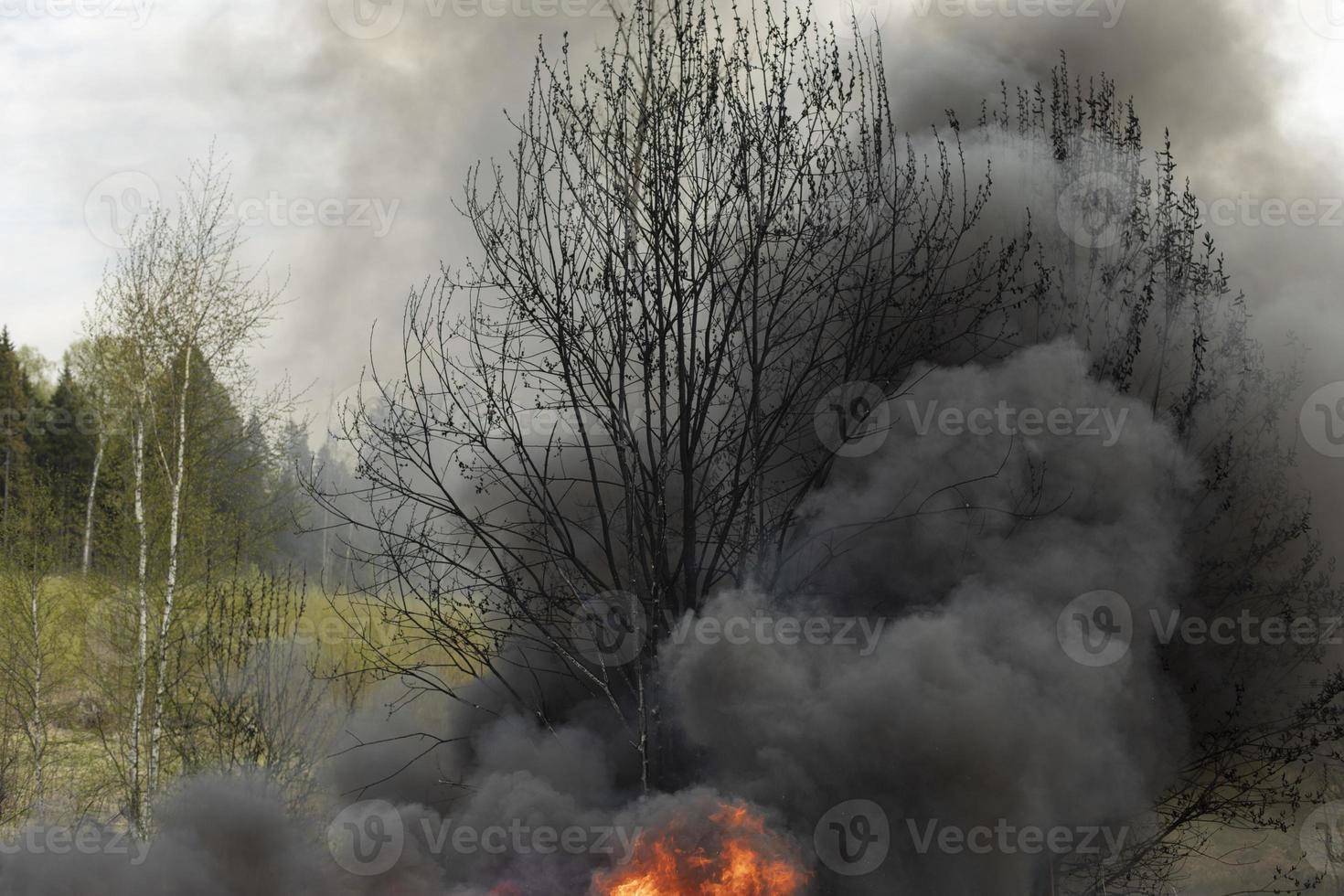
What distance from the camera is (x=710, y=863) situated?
9.04 meters

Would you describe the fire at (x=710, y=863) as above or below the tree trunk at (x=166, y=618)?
below

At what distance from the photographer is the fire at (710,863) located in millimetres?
9023

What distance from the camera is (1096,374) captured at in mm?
12969

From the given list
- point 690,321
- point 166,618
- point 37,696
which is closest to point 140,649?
point 166,618

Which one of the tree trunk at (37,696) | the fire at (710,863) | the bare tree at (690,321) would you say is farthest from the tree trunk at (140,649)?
the fire at (710,863)

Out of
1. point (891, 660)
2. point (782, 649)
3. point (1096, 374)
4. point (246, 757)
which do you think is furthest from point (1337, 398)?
point (246, 757)

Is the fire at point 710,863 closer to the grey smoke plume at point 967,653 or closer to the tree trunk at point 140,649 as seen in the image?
the grey smoke plume at point 967,653

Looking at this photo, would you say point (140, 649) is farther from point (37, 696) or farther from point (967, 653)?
point (967, 653)

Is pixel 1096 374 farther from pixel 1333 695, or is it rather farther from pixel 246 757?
pixel 246 757

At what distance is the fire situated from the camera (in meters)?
9.02

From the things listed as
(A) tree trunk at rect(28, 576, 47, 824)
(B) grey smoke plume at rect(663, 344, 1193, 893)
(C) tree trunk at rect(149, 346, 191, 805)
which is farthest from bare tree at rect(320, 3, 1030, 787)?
(A) tree trunk at rect(28, 576, 47, 824)

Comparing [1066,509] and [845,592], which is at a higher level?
[1066,509]

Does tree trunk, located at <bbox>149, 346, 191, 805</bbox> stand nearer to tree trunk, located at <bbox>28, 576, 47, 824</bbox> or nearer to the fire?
tree trunk, located at <bbox>28, 576, 47, 824</bbox>

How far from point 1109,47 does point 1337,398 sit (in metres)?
5.63
